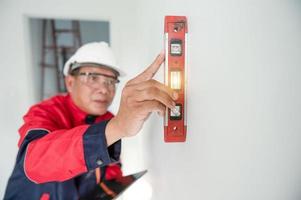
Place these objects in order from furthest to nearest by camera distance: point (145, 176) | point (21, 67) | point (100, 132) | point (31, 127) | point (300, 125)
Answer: point (21, 67)
point (145, 176)
point (31, 127)
point (100, 132)
point (300, 125)

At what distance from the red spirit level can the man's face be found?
629mm

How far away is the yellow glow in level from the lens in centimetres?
31

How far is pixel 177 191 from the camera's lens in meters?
0.37

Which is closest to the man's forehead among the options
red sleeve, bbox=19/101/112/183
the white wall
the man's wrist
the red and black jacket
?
the red and black jacket

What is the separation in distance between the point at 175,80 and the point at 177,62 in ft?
0.09

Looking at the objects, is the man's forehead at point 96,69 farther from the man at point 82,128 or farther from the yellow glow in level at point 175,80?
the yellow glow in level at point 175,80

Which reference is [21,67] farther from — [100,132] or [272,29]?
[272,29]

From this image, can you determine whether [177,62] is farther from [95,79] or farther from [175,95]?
[95,79]

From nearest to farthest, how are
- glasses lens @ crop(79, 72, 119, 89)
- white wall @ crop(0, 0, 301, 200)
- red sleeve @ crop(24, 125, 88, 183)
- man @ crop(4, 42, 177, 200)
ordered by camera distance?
1. white wall @ crop(0, 0, 301, 200)
2. man @ crop(4, 42, 177, 200)
3. red sleeve @ crop(24, 125, 88, 183)
4. glasses lens @ crop(79, 72, 119, 89)

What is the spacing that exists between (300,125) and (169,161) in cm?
25

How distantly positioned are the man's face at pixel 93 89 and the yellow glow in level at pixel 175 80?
629 millimetres

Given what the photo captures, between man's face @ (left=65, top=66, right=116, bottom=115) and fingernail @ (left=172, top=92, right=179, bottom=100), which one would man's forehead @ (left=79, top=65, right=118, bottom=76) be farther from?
fingernail @ (left=172, top=92, right=179, bottom=100)

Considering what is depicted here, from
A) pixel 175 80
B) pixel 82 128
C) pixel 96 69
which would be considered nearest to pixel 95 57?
pixel 96 69

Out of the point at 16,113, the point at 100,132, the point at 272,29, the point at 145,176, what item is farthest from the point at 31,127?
the point at 16,113
